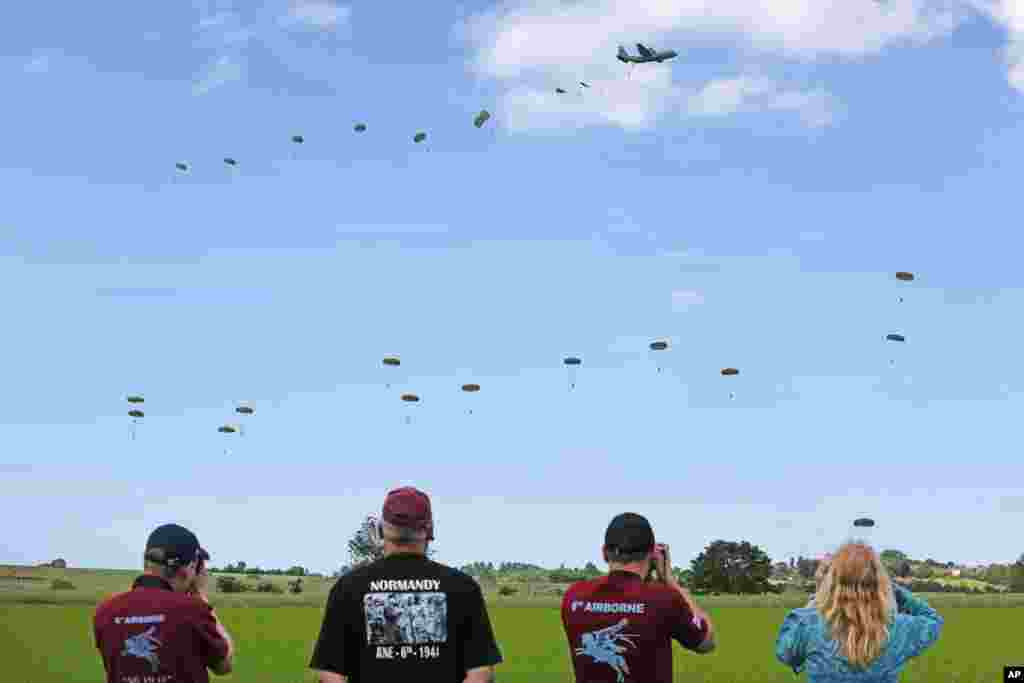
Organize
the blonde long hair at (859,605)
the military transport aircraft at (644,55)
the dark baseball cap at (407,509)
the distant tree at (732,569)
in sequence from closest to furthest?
1. the dark baseball cap at (407,509)
2. the blonde long hair at (859,605)
3. the military transport aircraft at (644,55)
4. the distant tree at (732,569)

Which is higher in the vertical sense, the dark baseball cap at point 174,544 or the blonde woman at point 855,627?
the dark baseball cap at point 174,544

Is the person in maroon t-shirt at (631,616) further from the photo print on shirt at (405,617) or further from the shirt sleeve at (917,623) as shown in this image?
the photo print on shirt at (405,617)

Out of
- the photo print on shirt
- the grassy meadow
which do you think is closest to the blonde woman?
the photo print on shirt

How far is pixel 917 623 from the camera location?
9.91m

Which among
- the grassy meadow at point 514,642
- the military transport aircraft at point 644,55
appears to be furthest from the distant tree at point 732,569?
the military transport aircraft at point 644,55

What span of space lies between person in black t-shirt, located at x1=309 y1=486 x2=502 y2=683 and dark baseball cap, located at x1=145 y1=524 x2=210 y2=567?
1768 mm

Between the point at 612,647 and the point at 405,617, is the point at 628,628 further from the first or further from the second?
the point at 405,617

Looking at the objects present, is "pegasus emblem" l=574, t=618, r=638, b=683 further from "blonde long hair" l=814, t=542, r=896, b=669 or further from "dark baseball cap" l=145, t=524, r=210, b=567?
"dark baseball cap" l=145, t=524, r=210, b=567

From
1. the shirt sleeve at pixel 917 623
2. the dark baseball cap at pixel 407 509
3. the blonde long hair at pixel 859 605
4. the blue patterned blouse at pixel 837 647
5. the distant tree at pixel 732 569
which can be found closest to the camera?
the dark baseball cap at pixel 407 509

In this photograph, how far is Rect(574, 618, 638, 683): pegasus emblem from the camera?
1019cm

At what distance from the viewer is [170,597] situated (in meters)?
10.2

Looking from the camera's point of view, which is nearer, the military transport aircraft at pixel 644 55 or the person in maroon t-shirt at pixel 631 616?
the person in maroon t-shirt at pixel 631 616

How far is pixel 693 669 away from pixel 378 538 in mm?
42675

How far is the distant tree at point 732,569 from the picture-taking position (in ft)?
Result: 500
